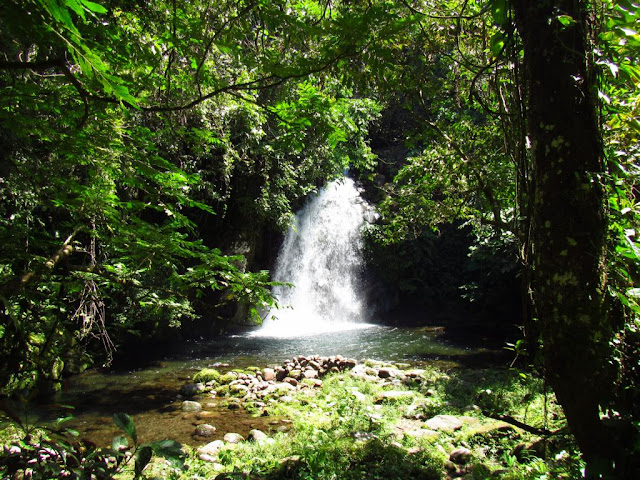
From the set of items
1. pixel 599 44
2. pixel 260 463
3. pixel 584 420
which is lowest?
pixel 260 463

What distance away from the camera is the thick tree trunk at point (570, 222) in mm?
1659

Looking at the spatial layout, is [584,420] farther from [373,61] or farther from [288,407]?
[288,407]

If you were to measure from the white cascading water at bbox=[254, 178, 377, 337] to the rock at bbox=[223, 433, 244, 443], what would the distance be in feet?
30.6

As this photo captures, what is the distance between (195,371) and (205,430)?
3301mm

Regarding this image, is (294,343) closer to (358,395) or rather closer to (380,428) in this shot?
(358,395)

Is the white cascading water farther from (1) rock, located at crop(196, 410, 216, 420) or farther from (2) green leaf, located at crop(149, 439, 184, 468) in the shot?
(2) green leaf, located at crop(149, 439, 184, 468)

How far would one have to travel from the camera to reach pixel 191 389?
657cm

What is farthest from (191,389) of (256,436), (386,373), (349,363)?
(386,373)

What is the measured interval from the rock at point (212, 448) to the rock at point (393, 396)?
2451 millimetres

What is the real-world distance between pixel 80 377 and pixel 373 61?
804 centimetres

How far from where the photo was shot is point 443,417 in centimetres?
454

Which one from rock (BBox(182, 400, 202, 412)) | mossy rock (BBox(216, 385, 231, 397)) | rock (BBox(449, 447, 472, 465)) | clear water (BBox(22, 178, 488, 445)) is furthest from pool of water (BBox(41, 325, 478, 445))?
rock (BBox(449, 447, 472, 465))

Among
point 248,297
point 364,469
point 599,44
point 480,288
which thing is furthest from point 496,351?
point 599,44

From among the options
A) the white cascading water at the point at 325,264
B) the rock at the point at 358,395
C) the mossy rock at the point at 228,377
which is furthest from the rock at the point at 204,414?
the white cascading water at the point at 325,264
